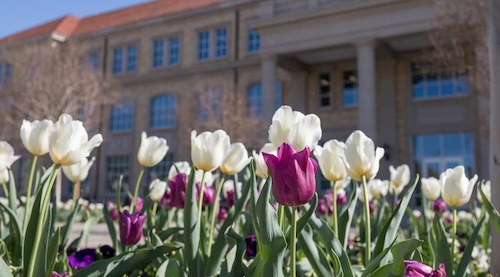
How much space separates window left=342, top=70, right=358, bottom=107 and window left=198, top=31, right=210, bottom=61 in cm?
803

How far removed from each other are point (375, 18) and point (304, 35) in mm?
2678

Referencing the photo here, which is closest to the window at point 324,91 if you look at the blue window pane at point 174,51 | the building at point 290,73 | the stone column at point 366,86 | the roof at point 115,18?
the building at point 290,73

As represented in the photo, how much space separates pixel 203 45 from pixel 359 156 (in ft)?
83.2

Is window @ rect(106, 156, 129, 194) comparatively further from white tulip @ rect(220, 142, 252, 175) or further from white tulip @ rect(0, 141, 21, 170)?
white tulip @ rect(220, 142, 252, 175)

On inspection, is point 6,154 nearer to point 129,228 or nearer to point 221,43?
point 129,228

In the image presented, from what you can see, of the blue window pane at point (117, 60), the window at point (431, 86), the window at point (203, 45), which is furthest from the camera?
the blue window pane at point (117, 60)

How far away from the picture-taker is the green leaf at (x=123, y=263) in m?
1.78

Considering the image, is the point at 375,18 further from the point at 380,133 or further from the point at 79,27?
the point at 79,27

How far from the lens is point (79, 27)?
3303cm

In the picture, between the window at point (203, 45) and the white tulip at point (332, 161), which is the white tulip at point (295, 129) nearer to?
the white tulip at point (332, 161)

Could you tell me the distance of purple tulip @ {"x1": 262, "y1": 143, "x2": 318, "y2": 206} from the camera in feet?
4.31

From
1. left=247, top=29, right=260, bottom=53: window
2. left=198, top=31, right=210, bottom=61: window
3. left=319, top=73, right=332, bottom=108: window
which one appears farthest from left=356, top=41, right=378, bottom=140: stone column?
left=198, top=31, right=210, bottom=61: window

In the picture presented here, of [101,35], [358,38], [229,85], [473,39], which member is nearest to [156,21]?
[101,35]

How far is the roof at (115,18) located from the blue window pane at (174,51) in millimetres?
1536
